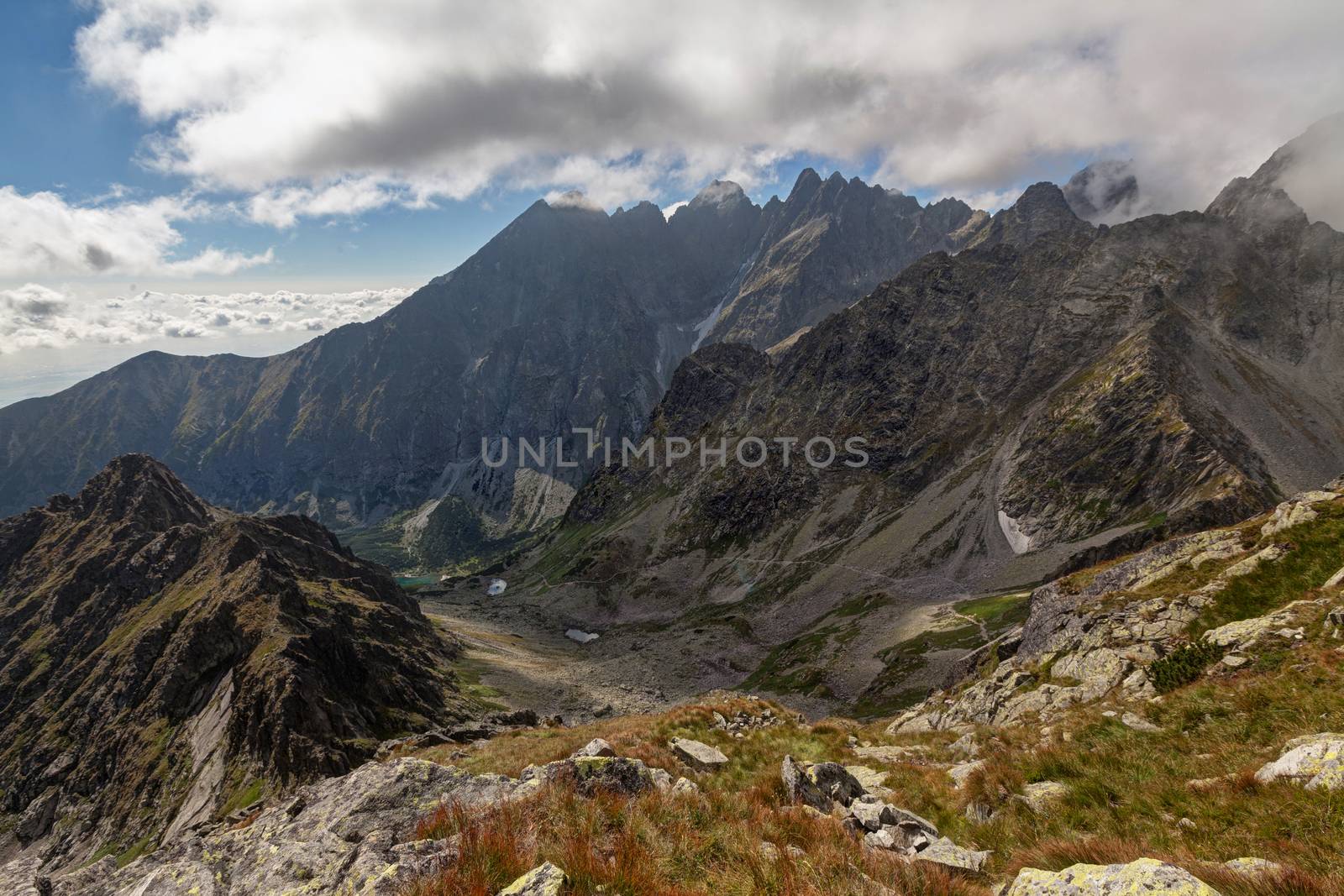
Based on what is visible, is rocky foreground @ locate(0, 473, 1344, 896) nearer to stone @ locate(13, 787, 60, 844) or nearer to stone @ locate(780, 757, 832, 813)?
stone @ locate(780, 757, 832, 813)

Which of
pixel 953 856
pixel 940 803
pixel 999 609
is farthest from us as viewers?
pixel 999 609

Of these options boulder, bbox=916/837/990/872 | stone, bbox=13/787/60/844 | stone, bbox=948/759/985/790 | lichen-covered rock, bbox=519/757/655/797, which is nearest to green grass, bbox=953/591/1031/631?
stone, bbox=948/759/985/790

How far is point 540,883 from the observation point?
6469 millimetres

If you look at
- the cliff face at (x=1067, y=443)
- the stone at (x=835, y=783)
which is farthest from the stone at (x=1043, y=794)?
the cliff face at (x=1067, y=443)

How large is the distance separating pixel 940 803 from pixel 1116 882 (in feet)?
29.3

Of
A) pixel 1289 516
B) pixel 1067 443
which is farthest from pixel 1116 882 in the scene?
pixel 1067 443

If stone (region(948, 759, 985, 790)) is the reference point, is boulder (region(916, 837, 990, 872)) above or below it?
above

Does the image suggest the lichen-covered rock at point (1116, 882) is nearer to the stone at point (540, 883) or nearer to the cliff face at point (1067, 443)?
the stone at point (540, 883)

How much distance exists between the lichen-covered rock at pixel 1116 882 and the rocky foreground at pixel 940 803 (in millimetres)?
21

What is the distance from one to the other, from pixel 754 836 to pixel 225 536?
14966cm

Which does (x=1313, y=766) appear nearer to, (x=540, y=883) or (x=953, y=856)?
(x=953, y=856)

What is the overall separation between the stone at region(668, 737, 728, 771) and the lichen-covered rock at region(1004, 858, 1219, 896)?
12.2 m

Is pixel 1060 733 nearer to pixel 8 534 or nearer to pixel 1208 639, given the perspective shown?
pixel 1208 639

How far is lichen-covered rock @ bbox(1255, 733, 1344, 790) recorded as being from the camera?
7855mm
